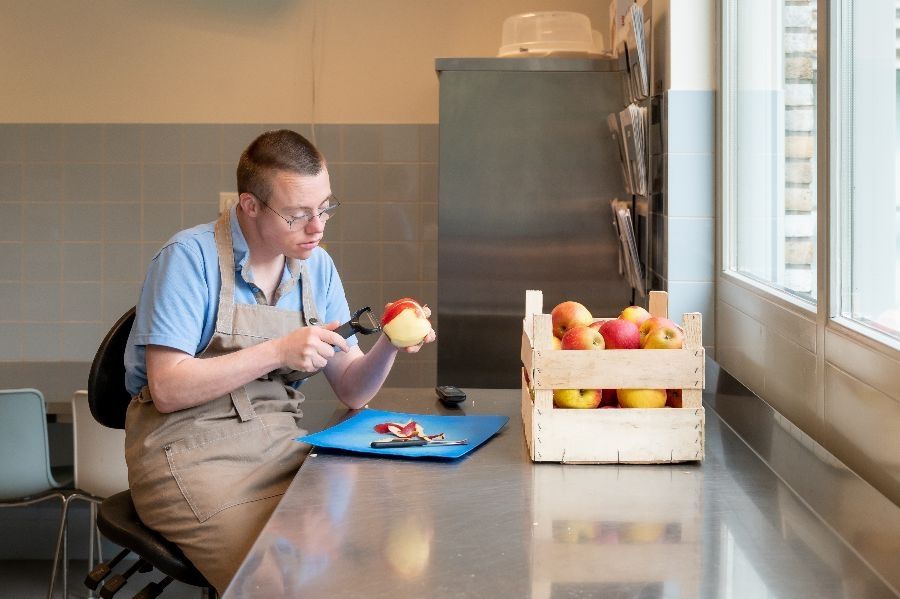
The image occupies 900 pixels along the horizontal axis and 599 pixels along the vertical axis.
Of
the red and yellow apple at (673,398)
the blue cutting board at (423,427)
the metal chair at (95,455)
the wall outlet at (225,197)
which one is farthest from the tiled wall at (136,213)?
the red and yellow apple at (673,398)

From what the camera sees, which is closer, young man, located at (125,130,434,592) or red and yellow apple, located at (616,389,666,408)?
red and yellow apple, located at (616,389,666,408)

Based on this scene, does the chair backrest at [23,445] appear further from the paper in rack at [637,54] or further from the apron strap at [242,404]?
the paper in rack at [637,54]

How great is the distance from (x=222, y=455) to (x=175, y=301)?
0.30 m

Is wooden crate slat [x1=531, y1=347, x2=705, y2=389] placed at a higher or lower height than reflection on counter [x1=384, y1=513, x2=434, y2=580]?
higher

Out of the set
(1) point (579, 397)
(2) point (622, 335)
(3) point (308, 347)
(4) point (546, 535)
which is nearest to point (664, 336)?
(2) point (622, 335)

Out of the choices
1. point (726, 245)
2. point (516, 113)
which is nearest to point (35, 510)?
point (516, 113)

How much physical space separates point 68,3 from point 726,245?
8.97 feet

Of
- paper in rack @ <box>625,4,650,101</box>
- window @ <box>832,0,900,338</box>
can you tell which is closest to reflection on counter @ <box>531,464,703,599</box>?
window @ <box>832,0,900,338</box>

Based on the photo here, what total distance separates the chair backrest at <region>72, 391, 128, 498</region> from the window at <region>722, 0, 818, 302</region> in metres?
1.83

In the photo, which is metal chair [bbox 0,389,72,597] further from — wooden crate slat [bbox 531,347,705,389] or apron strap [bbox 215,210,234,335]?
wooden crate slat [bbox 531,347,705,389]

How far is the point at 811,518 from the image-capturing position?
53.3 inches

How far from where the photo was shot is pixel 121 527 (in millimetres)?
1897

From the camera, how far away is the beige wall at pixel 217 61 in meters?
3.97

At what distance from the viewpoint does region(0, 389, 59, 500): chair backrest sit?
10.2 feet
